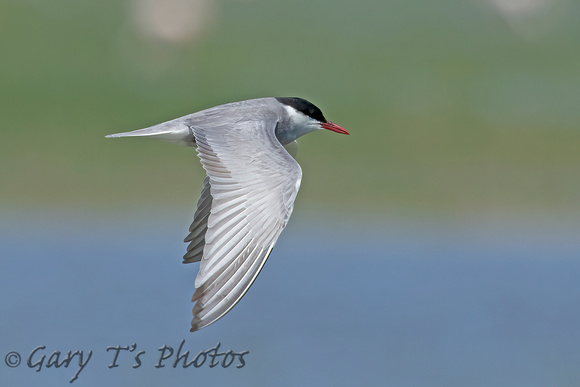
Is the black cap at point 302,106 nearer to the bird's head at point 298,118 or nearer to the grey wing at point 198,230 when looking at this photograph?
Result: the bird's head at point 298,118

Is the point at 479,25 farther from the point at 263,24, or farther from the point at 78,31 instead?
the point at 78,31

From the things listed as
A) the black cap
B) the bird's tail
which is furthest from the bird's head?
the bird's tail

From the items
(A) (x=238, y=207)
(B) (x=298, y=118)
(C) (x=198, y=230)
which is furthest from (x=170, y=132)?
(A) (x=238, y=207)

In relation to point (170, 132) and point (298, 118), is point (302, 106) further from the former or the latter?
point (170, 132)

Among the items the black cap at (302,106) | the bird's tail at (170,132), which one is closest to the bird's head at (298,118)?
the black cap at (302,106)

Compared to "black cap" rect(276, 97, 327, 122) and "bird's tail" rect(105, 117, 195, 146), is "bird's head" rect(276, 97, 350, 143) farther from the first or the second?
"bird's tail" rect(105, 117, 195, 146)

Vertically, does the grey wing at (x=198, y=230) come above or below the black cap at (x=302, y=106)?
below

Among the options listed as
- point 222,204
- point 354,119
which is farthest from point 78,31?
point 222,204

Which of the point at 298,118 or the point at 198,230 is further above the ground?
the point at 298,118
